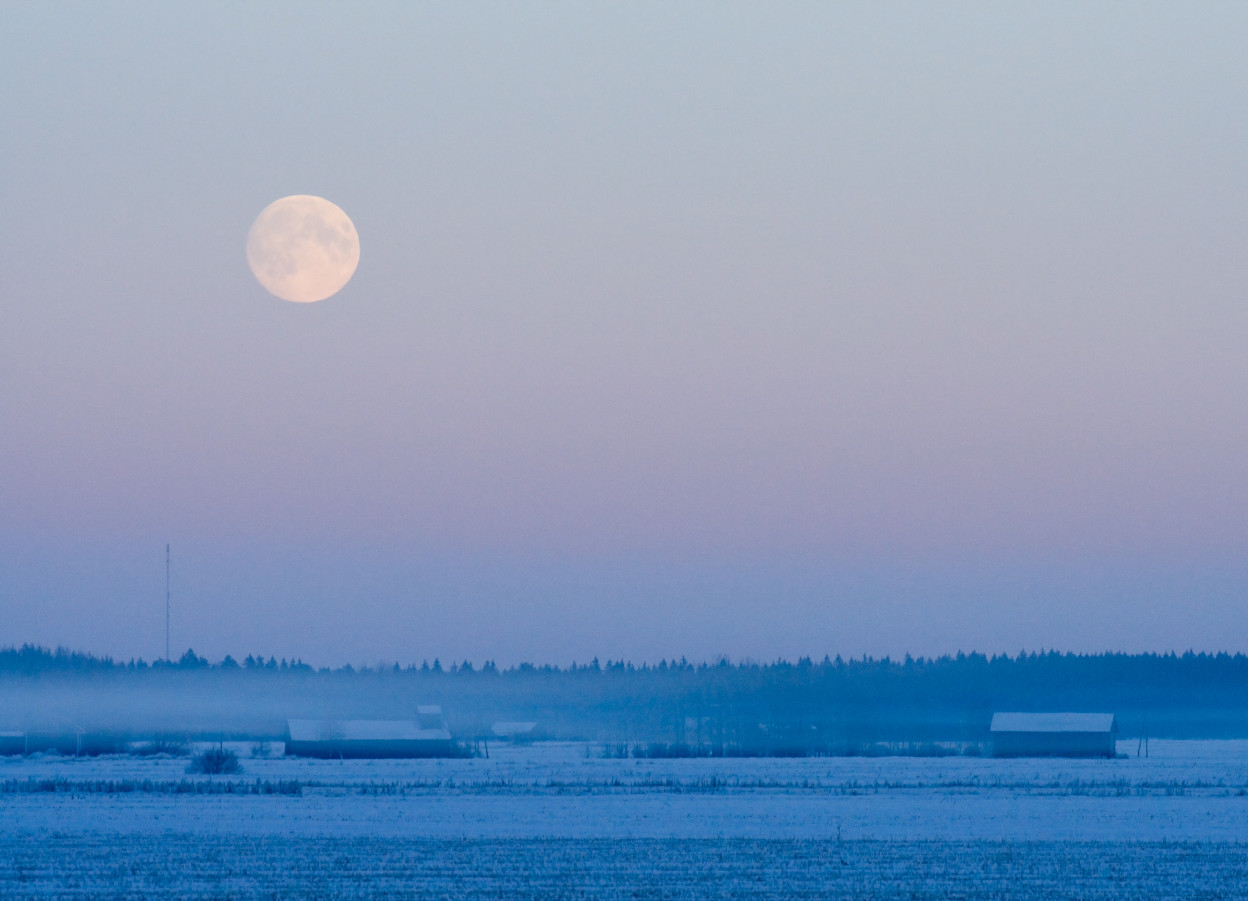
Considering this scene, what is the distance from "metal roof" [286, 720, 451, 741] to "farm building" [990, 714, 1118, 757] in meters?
34.8

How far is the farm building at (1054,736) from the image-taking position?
315ft

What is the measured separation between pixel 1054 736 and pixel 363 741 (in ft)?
140

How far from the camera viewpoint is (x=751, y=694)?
173625 millimetres

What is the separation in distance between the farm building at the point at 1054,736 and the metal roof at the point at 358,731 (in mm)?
34846

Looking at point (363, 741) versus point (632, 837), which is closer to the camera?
point (632, 837)

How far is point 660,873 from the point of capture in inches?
1073

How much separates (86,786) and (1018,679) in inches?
5290

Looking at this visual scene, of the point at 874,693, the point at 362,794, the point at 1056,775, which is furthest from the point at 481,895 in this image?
the point at 874,693

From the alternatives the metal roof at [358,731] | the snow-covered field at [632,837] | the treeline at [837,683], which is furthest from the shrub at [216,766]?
the treeline at [837,683]

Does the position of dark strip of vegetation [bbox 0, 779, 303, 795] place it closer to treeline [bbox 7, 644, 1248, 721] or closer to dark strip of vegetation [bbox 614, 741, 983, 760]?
→ dark strip of vegetation [bbox 614, 741, 983, 760]

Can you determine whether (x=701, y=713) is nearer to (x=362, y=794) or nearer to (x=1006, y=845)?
(x=362, y=794)

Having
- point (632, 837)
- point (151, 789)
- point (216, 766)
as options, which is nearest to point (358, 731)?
point (216, 766)

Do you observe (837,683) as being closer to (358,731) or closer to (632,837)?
(358,731)

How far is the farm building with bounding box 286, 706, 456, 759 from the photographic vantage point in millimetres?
96438
